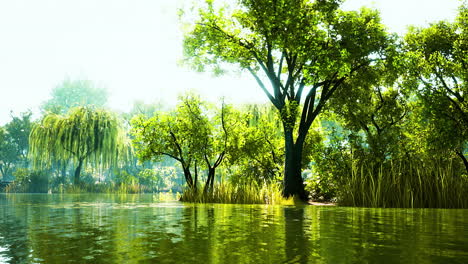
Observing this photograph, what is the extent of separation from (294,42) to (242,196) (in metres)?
6.22

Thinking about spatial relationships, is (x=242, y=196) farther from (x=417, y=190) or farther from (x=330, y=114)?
(x=330, y=114)

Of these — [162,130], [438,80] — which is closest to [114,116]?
[162,130]

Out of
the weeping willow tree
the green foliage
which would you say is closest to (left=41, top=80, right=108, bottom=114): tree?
the green foliage

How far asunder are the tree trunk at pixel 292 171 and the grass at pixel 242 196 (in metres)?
0.50

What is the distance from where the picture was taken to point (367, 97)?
68.2 ft

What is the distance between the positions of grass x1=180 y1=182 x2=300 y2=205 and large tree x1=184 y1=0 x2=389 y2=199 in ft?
4.96

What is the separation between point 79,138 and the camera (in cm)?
3238

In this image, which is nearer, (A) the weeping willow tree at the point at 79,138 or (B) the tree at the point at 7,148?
(A) the weeping willow tree at the point at 79,138

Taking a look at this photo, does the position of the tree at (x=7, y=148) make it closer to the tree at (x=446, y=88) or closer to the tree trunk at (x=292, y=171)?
the tree trunk at (x=292, y=171)

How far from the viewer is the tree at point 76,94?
73.5 m

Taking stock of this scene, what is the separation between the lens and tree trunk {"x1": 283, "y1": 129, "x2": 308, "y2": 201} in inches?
714

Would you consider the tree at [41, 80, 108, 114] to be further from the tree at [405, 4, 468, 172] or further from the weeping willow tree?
the tree at [405, 4, 468, 172]

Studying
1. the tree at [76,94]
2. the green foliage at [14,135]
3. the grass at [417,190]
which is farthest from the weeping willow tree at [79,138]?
the tree at [76,94]

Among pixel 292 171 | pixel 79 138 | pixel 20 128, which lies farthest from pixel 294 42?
pixel 20 128
